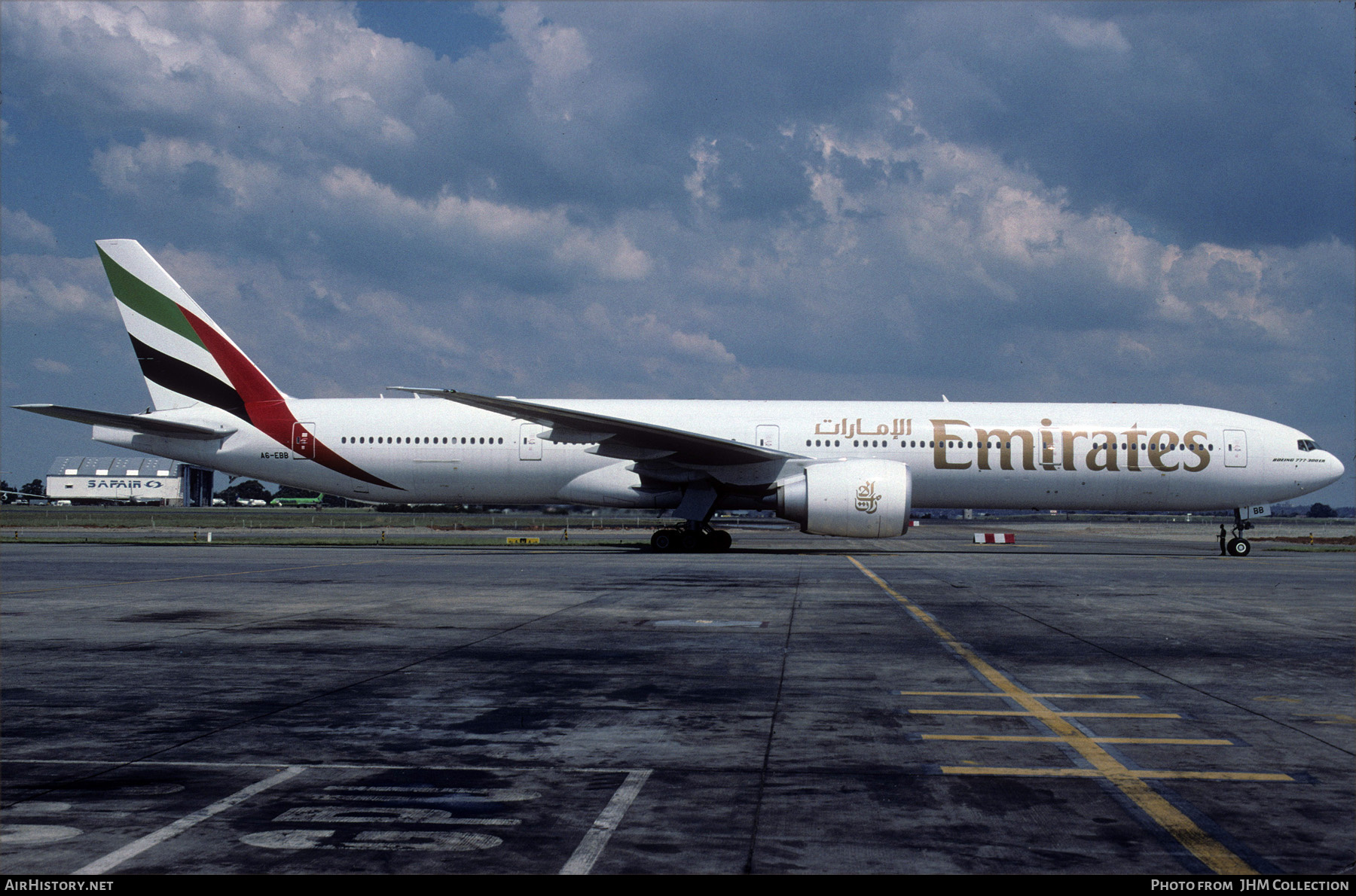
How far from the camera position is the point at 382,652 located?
8.95m

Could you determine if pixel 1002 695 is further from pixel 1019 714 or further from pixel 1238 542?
pixel 1238 542

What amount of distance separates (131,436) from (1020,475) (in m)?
24.1

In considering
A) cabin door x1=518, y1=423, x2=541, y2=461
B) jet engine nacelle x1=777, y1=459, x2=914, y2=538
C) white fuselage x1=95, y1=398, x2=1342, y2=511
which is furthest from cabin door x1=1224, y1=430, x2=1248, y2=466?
cabin door x1=518, y1=423, x2=541, y2=461

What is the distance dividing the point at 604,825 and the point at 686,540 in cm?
2119

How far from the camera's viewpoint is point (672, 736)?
18.9 feet

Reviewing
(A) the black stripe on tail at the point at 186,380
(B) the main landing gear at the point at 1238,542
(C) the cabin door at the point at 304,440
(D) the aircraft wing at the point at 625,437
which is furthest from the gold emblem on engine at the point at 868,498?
(A) the black stripe on tail at the point at 186,380

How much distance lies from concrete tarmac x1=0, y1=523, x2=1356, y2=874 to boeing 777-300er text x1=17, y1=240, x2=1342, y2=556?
38.3 ft

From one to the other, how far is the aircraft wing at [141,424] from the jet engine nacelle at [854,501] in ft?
52.0

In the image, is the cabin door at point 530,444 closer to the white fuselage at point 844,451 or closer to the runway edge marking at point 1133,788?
the white fuselage at point 844,451

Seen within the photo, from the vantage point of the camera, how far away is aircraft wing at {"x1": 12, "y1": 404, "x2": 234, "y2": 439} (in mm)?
23984

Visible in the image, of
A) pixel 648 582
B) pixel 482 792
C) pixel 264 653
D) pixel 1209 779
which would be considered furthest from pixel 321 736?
pixel 648 582

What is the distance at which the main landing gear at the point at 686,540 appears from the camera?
2522 centimetres

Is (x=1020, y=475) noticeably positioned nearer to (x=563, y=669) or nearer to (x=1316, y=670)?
(x=1316, y=670)

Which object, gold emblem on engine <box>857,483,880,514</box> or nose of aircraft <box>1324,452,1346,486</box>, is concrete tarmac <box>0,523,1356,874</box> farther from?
nose of aircraft <box>1324,452,1346,486</box>
